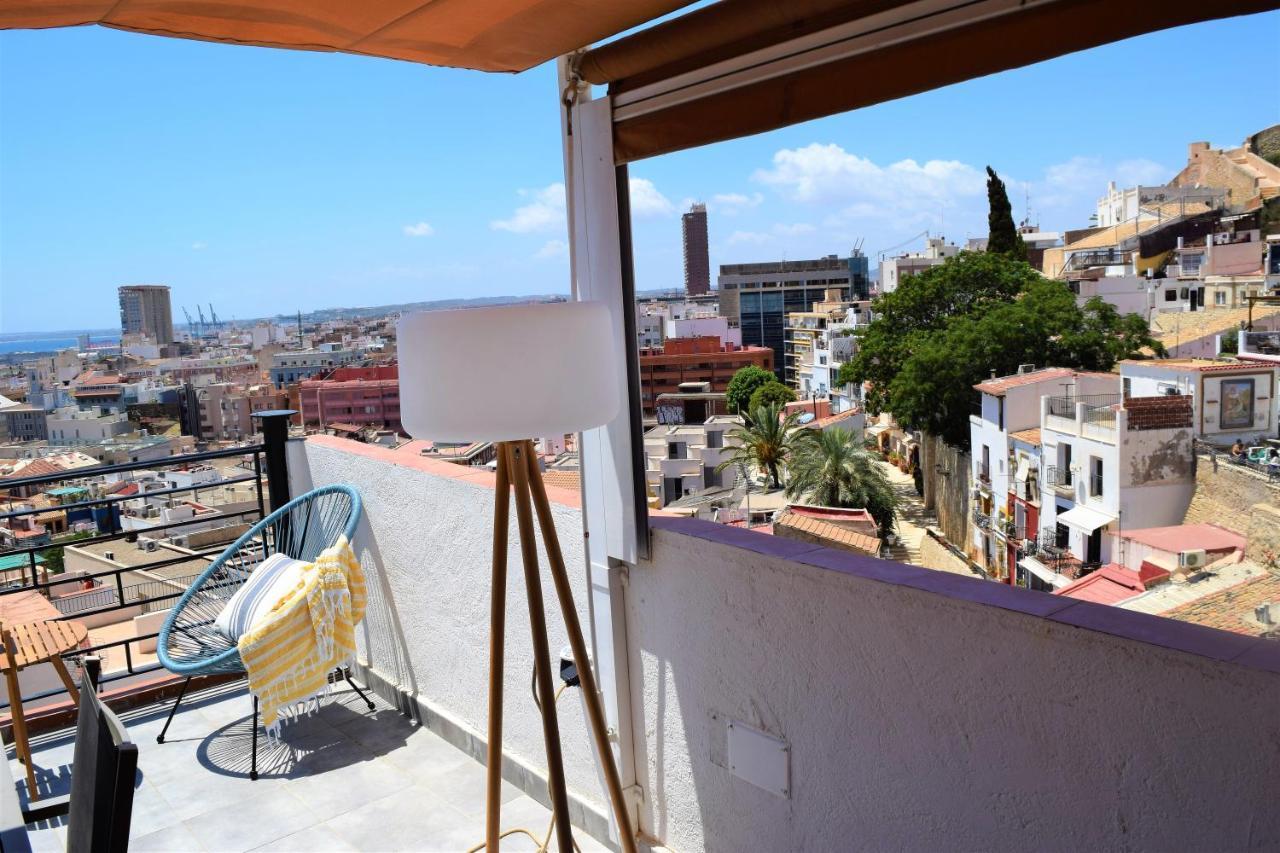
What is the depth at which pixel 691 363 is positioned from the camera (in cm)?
371

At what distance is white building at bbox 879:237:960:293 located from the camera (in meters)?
5.98

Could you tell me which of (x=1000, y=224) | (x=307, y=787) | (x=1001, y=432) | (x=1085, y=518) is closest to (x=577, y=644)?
(x=307, y=787)

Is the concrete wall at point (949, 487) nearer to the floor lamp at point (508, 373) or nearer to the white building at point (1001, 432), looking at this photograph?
the white building at point (1001, 432)

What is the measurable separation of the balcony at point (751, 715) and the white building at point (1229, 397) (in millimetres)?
1150

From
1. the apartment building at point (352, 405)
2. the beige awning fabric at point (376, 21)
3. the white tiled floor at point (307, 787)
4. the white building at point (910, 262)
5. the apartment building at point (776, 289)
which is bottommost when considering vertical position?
the white tiled floor at point (307, 787)

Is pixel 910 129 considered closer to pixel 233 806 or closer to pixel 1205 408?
pixel 1205 408

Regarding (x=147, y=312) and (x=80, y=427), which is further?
(x=147, y=312)

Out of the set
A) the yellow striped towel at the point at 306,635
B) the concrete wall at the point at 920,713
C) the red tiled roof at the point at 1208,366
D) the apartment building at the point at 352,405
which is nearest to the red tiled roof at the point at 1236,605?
the concrete wall at the point at 920,713

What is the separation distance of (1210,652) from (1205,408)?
1.38 m

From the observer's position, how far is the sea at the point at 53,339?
36.4 metres

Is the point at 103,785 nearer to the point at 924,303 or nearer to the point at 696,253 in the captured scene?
the point at 696,253

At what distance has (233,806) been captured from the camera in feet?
8.57

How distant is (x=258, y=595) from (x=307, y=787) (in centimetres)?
64

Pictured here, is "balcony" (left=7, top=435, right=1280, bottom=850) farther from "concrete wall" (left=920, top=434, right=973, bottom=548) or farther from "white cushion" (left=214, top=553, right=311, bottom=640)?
"concrete wall" (left=920, top=434, right=973, bottom=548)
